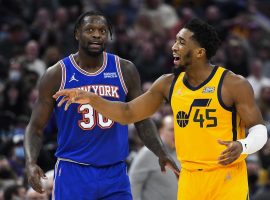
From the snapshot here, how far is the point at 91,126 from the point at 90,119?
0.19 ft

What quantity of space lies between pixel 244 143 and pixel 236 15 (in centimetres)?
1279

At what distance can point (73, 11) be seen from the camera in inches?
607

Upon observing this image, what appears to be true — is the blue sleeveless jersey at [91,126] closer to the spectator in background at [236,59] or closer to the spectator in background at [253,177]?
the spectator in background at [253,177]

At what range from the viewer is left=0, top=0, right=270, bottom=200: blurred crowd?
427 inches

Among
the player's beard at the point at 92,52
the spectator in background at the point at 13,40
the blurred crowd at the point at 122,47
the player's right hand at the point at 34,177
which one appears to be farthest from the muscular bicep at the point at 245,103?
the spectator in background at the point at 13,40

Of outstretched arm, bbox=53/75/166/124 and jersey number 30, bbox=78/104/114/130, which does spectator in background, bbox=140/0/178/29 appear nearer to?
jersey number 30, bbox=78/104/114/130

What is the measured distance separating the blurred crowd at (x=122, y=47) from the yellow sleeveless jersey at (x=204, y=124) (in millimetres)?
2455

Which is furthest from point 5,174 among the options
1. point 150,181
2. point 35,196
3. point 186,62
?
point 186,62

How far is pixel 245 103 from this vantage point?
5.83m

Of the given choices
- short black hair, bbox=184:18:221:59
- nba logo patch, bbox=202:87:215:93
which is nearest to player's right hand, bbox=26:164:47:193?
nba logo patch, bbox=202:87:215:93

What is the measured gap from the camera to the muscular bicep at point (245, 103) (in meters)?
5.83

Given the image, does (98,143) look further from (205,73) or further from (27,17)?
(27,17)

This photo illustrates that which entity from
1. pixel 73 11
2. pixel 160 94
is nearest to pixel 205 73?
pixel 160 94

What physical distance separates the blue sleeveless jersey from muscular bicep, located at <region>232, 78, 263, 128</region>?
4.03 feet
